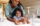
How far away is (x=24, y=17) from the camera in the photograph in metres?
1.35

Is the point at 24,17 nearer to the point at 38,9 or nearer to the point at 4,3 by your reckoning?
the point at 38,9

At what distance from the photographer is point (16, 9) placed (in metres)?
1.35

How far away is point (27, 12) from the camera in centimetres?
134

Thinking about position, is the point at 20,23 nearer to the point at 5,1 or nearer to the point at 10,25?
the point at 10,25

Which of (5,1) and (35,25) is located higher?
(5,1)

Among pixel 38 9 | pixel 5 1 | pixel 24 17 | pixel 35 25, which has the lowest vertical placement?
pixel 35 25

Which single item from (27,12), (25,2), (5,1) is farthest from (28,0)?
(5,1)

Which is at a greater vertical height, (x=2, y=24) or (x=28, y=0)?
(x=28, y=0)

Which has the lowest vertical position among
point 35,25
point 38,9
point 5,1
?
point 35,25

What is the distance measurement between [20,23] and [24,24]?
0.18 ft

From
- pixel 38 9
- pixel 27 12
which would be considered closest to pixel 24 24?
pixel 27 12

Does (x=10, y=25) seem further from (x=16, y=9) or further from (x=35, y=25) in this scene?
(x=35, y=25)

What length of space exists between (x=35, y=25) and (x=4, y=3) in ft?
1.68

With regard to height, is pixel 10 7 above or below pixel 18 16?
above
